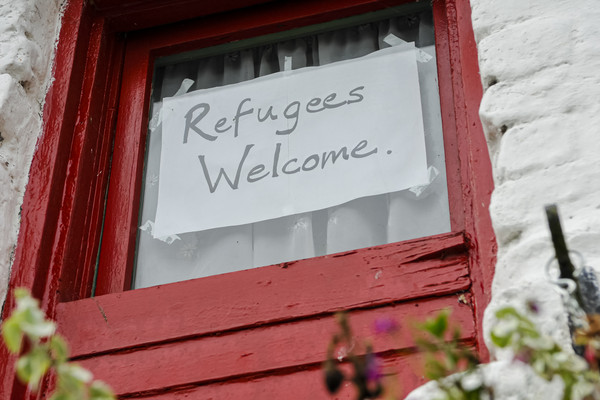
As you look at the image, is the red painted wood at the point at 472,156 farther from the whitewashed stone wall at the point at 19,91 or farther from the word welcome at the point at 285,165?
the whitewashed stone wall at the point at 19,91

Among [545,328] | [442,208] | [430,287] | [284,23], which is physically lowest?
[545,328]

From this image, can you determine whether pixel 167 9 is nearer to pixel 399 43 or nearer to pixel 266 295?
pixel 399 43

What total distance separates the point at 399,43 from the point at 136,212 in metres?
0.80

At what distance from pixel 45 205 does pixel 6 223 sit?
10cm

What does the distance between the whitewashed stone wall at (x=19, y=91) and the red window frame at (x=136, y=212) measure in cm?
3

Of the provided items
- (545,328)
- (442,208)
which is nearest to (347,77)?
(442,208)

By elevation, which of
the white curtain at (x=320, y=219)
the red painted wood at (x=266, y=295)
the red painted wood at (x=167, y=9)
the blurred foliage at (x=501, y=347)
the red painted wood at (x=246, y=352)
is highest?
the red painted wood at (x=167, y=9)

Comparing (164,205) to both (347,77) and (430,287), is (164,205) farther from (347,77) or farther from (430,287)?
(430,287)

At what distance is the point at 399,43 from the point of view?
8.16ft

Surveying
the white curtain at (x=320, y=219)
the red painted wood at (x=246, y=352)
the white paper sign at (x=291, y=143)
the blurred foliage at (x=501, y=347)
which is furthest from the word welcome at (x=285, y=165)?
the blurred foliage at (x=501, y=347)

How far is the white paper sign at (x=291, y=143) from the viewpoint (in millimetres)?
2271

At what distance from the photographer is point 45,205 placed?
87.7 inches

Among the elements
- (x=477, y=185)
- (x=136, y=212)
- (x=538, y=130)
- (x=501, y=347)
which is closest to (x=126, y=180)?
(x=136, y=212)

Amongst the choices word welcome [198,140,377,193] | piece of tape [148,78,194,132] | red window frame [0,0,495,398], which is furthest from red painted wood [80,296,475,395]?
piece of tape [148,78,194,132]
